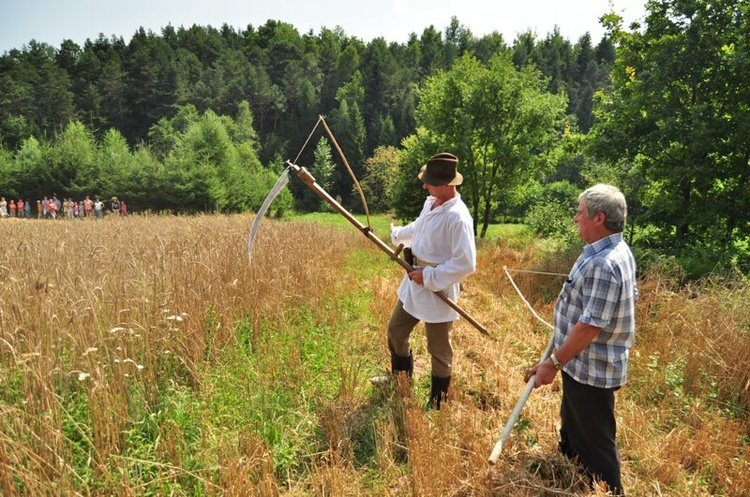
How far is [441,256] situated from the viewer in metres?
3.04

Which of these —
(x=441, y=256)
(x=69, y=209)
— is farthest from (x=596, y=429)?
(x=69, y=209)

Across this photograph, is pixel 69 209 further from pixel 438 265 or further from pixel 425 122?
pixel 438 265

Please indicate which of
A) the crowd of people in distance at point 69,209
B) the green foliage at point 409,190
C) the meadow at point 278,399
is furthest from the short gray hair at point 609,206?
the green foliage at point 409,190

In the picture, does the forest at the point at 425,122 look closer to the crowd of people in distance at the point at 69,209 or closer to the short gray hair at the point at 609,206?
the short gray hair at the point at 609,206

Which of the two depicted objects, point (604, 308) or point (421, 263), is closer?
point (604, 308)

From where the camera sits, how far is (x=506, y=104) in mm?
14281

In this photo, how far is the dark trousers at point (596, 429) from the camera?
85.0 inches

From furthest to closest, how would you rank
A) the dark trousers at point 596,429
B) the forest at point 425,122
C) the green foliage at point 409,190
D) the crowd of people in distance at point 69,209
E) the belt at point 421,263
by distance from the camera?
1. the crowd of people in distance at point 69,209
2. the green foliage at point 409,190
3. the forest at point 425,122
4. the belt at point 421,263
5. the dark trousers at point 596,429

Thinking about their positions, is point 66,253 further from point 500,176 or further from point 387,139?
point 387,139

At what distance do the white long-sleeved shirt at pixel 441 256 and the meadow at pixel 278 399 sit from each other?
733 millimetres

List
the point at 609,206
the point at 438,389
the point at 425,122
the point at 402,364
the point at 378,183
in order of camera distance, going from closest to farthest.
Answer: the point at 609,206 < the point at 438,389 < the point at 402,364 < the point at 425,122 < the point at 378,183

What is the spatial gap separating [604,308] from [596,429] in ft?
2.48

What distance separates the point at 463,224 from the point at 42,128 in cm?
7067

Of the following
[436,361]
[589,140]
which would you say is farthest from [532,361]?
[589,140]
